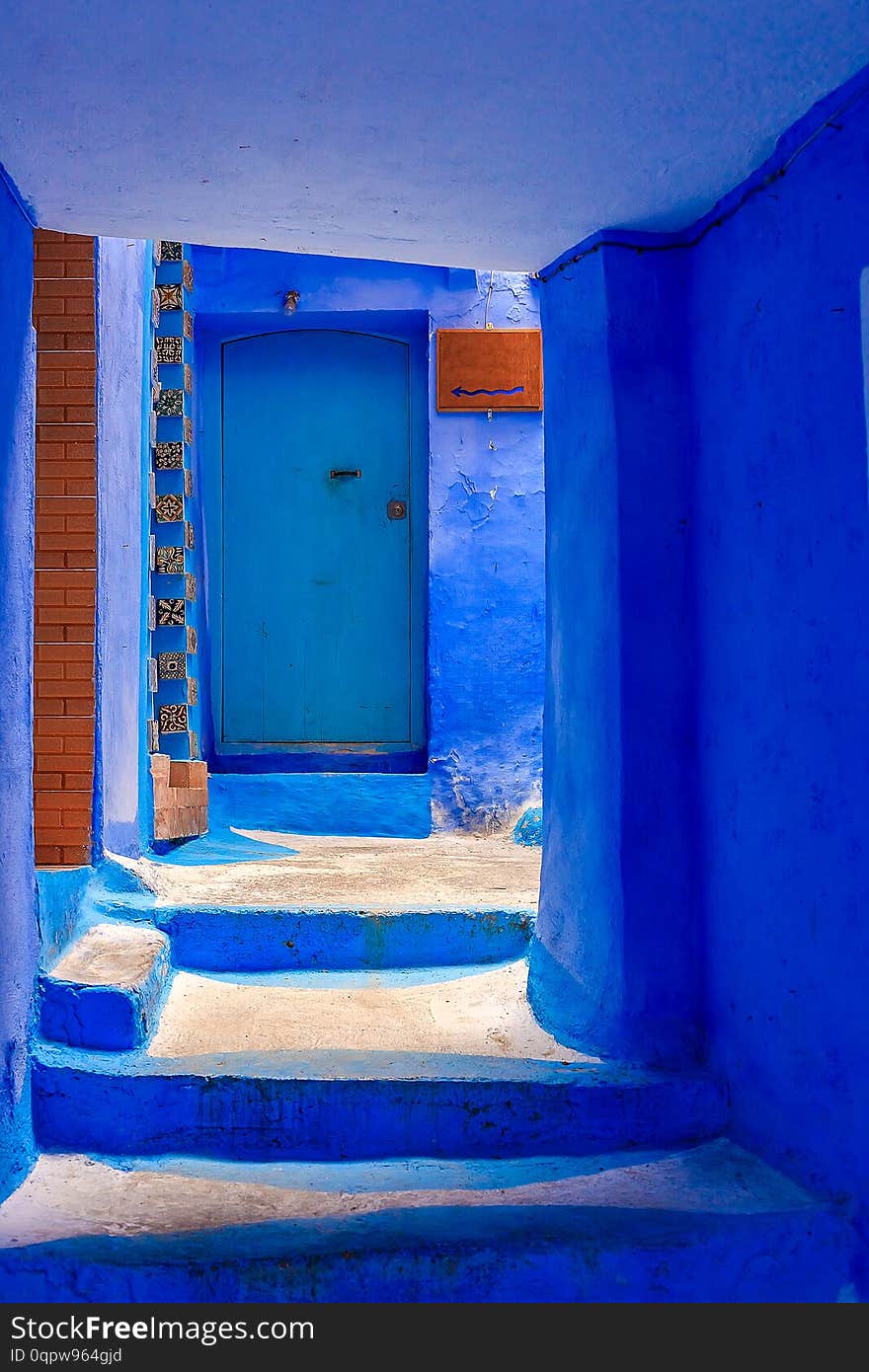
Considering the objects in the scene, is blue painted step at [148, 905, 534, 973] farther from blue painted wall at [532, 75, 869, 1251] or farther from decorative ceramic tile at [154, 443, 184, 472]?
decorative ceramic tile at [154, 443, 184, 472]

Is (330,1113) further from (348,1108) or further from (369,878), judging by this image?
(369,878)

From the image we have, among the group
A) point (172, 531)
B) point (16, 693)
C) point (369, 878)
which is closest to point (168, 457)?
point (172, 531)

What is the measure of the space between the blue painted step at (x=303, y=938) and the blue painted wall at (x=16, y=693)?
727 mm

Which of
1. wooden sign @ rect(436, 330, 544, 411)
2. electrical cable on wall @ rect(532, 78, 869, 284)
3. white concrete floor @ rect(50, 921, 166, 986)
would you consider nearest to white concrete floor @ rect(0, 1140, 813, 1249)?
white concrete floor @ rect(50, 921, 166, 986)

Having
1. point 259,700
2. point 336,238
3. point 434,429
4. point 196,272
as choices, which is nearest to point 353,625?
point 259,700

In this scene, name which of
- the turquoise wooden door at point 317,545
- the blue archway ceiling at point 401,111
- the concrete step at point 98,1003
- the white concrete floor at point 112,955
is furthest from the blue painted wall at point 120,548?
the turquoise wooden door at point 317,545

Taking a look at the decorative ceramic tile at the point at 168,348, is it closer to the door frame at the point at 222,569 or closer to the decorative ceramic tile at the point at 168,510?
the door frame at the point at 222,569

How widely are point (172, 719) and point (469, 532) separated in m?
1.69

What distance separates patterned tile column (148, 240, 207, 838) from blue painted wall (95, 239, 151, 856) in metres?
0.69

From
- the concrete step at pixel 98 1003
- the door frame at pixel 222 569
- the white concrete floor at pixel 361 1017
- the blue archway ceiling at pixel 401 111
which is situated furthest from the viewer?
the door frame at pixel 222 569

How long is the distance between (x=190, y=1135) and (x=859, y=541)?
205 centimetres

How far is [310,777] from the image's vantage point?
17.7 feet

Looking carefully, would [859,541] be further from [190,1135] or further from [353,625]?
[353,625]

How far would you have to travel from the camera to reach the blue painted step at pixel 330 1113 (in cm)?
271
